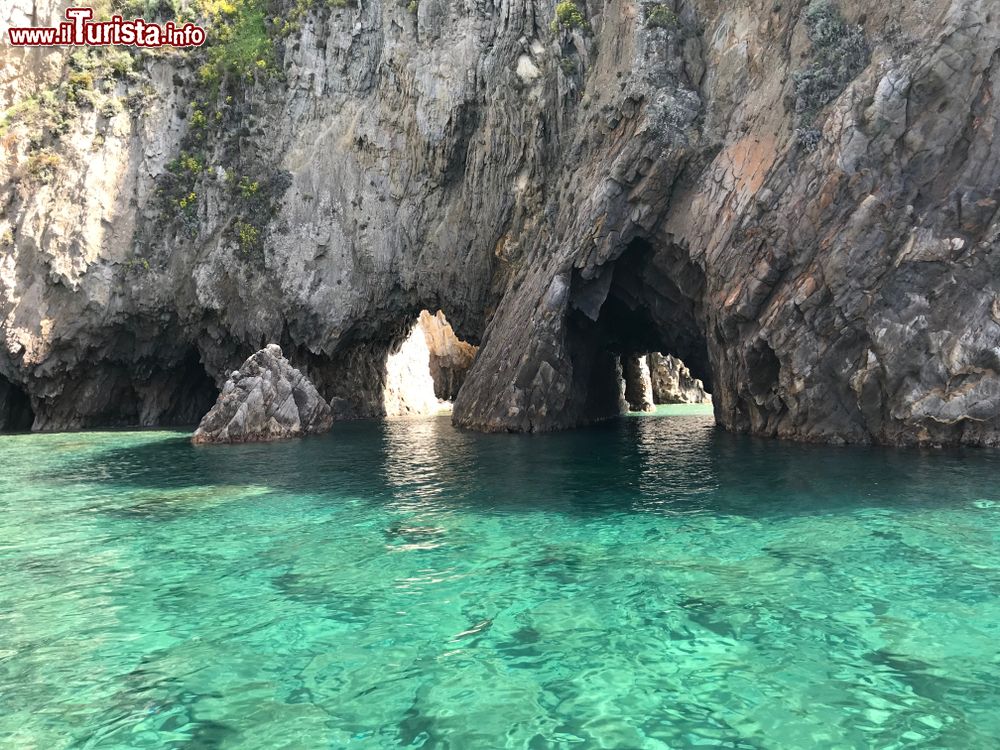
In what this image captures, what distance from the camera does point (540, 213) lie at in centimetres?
4300

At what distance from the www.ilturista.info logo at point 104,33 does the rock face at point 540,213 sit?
118 cm

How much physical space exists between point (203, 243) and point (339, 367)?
13927mm

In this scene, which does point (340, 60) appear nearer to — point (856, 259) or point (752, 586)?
point (856, 259)

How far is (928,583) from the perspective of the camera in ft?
35.8

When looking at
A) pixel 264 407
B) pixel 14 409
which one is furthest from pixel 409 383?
pixel 14 409

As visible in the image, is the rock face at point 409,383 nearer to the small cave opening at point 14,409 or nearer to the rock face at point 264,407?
the rock face at point 264,407

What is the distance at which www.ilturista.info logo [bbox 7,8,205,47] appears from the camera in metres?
50.4

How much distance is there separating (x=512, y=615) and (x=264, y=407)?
3072 centimetres

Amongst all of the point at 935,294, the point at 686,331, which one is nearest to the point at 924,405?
the point at 935,294

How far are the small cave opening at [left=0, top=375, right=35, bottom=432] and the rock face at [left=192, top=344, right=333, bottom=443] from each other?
76.3ft

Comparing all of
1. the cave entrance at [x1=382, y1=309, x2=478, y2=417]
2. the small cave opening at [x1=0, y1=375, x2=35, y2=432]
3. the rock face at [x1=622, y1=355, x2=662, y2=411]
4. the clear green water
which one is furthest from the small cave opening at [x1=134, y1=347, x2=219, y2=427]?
the rock face at [x1=622, y1=355, x2=662, y2=411]

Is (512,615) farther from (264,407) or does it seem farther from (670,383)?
(670,383)

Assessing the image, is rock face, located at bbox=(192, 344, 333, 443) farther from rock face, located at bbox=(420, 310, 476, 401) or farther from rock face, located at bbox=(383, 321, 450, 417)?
rock face, located at bbox=(420, 310, 476, 401)

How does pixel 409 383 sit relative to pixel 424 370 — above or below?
below
